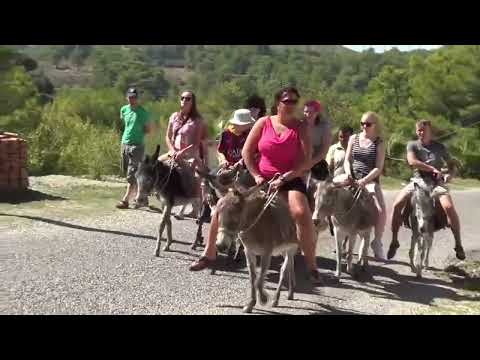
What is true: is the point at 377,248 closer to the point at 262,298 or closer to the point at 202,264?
the point at 202,264

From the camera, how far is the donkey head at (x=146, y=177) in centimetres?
952

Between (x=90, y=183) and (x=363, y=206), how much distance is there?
33.2 feet

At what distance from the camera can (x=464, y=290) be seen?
8398mm

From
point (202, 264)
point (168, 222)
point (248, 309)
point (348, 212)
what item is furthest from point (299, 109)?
point (248, 309)

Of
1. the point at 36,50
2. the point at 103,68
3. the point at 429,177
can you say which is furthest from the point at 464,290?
the point at 36,50

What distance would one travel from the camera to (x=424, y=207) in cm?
884

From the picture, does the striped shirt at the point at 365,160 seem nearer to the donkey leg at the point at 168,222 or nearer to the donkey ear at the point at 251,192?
the donkey ear at the point at 251,192

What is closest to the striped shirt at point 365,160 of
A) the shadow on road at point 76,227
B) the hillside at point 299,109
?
the hillside at point 299,109

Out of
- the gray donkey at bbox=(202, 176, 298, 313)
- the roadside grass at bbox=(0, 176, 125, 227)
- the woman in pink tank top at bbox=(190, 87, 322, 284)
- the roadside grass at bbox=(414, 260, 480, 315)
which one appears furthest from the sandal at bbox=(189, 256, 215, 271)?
the roadside grass at bbox=(0, 176, 125, 227)

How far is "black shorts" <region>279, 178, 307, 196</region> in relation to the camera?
6.97 meters

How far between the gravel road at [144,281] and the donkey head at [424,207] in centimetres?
77

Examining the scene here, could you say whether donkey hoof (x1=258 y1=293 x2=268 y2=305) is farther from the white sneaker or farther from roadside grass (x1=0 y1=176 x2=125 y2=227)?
roadside grass (x1=0 y1=176 x2=125 y2=227)

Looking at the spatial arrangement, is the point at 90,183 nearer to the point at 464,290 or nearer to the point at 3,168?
the point at 3,168

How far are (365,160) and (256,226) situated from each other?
2.85 meters
